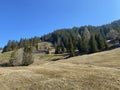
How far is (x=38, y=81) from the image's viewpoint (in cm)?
2892

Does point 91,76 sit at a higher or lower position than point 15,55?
lower

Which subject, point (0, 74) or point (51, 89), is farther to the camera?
point (0, 74)

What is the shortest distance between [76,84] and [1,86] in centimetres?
964

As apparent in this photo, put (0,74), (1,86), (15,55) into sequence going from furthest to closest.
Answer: (15,55) → (0,74) → (1,86)

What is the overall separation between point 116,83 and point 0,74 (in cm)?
1729

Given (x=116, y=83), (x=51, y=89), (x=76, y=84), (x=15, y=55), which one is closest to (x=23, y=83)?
(x=51, y=89)

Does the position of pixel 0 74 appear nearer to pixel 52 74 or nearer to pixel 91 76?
pixel 52 74

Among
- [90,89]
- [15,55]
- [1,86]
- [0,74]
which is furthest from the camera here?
[15,55]

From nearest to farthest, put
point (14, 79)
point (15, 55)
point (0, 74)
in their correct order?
point (14, 79)
point (0, 74)
point (15, 55)

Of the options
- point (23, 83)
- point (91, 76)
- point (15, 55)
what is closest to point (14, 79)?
point (23, 83)

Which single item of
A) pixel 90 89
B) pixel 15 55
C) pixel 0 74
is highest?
pixel 15 55

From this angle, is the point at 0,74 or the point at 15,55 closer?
the point at 0,74

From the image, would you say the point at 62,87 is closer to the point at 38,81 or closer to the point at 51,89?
the point at 51,89

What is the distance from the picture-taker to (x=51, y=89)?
2598 cm
